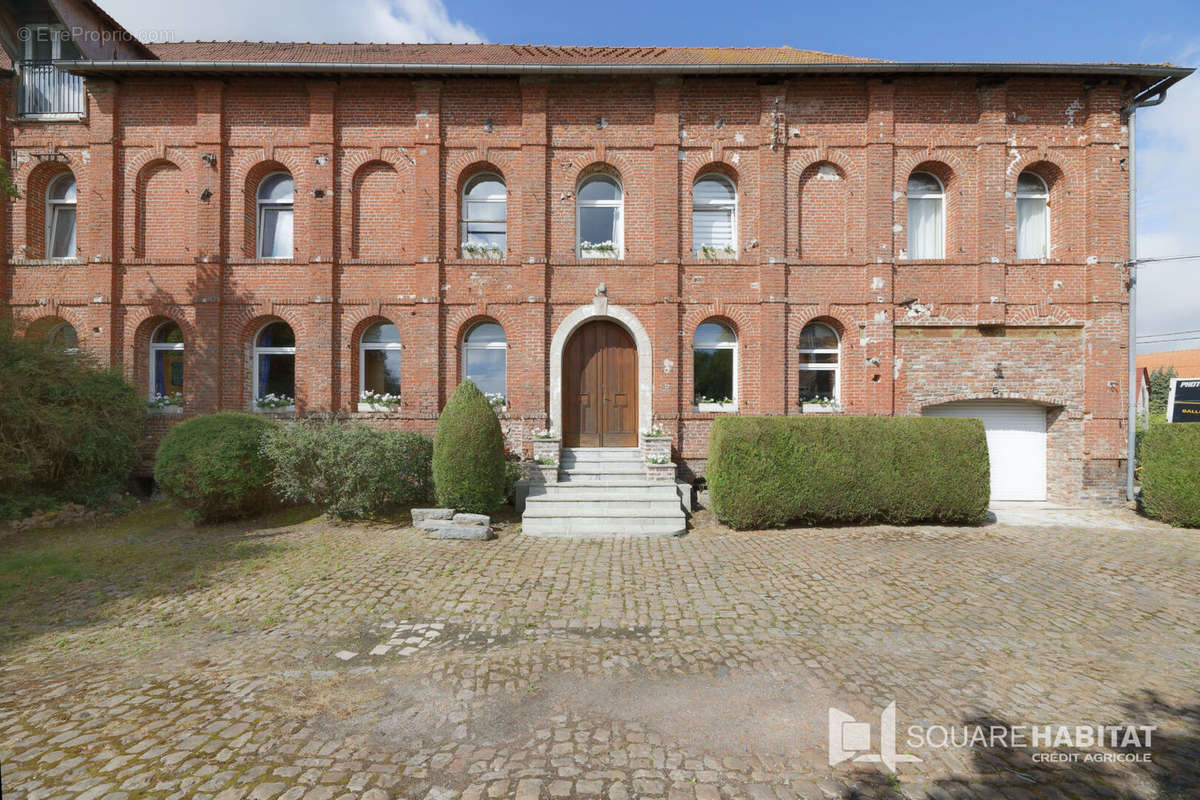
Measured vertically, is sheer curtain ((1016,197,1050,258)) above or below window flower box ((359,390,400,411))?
above

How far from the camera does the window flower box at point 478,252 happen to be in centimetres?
961

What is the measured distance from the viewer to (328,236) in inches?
371

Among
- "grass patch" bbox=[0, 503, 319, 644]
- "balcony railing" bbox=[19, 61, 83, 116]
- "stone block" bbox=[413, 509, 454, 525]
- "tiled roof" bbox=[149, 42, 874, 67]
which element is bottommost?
"grass patch" bbox=[0, 503, 319, 644]

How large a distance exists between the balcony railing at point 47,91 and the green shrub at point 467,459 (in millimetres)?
11040

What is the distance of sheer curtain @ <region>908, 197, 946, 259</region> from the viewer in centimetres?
977

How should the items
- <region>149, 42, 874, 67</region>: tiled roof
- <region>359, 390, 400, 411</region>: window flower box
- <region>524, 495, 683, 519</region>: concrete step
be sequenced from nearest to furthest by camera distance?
<region>524, 495, 683, 519</region>: concrete step, <region>359, 390, 400, 411</region>: window flower box, <region>149, 42, 874, 67</region>: tiled roof

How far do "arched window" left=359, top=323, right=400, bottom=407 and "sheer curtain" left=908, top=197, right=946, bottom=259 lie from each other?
11.4 meters

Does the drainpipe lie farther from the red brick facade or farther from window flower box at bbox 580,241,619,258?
window flower box at bbox 580,241,619,258

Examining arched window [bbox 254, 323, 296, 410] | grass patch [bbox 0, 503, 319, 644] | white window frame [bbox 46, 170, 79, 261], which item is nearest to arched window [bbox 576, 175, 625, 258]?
arched window [bbox 254, 323, 296, 410]

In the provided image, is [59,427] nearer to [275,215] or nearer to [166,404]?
[166,404]

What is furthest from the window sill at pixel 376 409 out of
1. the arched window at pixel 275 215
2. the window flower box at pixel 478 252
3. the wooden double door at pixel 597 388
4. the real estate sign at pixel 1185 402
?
the real estate sign at pixel 1185 402

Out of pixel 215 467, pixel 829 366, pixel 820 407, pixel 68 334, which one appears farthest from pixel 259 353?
pixel 829 366

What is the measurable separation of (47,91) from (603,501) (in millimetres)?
14692

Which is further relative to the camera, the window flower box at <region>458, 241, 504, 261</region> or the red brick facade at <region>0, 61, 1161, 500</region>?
the window flower box at <region>458, 241, 504, 261</region>
